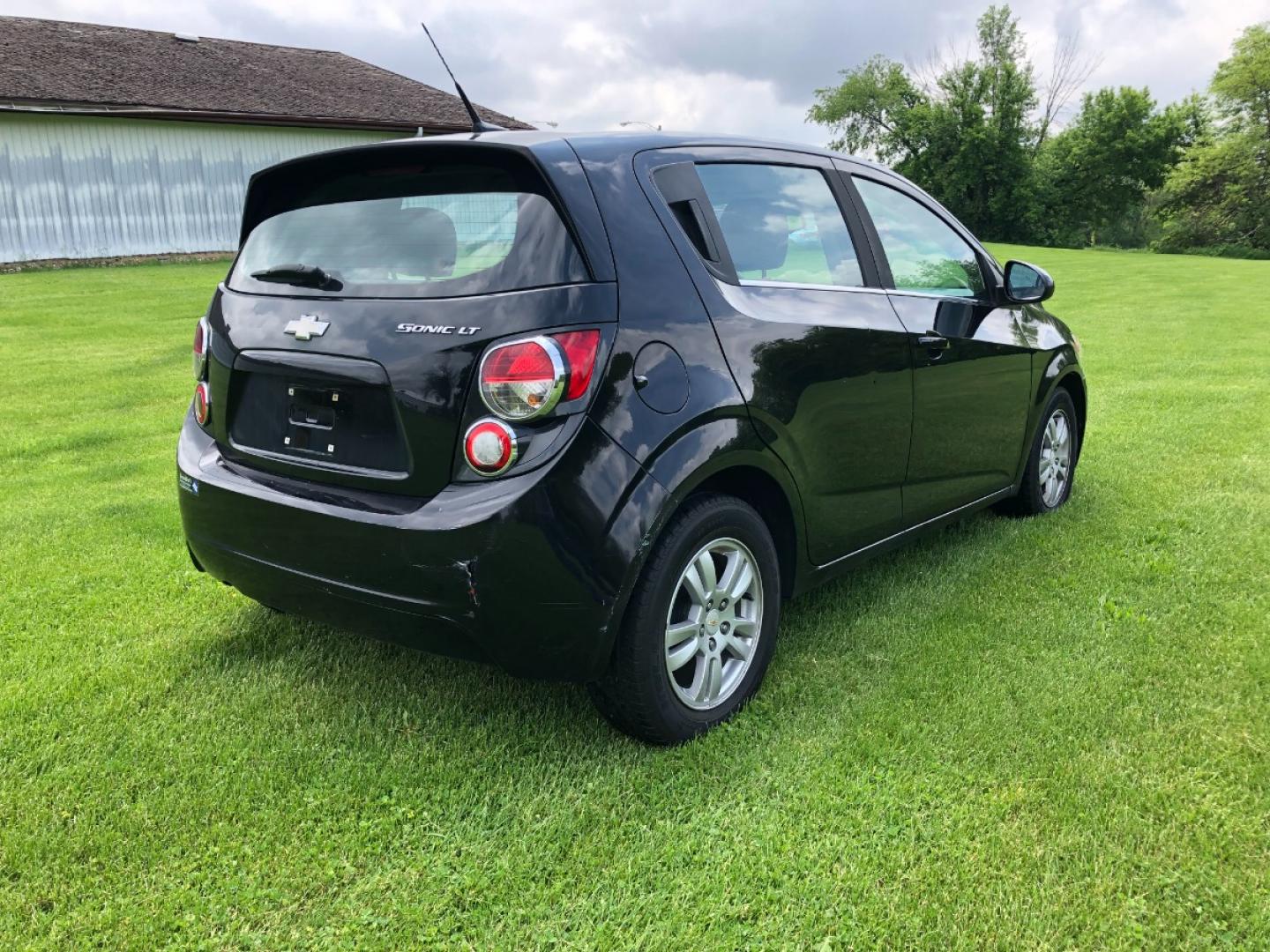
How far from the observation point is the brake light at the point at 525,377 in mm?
2367

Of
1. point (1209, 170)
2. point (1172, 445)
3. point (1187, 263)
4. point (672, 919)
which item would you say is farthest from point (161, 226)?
point (1209, 170)

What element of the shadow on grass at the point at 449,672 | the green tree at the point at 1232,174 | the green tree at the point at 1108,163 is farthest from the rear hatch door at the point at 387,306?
the green tree at the point at 1108,163

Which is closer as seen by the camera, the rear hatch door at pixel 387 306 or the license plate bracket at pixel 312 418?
the rear hatch door at pixel 387 306

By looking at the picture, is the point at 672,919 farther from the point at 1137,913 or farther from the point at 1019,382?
the point at 1019,382

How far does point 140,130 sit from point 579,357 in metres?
24.6

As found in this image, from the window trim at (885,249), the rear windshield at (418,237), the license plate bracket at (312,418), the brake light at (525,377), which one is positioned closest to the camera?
the brake light at (525,377)

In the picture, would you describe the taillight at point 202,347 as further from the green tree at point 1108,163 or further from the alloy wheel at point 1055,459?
the green tree at point 1108,163

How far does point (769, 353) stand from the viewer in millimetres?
2930

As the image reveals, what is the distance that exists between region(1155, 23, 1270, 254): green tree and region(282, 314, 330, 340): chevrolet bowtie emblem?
53558mm

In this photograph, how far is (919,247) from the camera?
154 inches

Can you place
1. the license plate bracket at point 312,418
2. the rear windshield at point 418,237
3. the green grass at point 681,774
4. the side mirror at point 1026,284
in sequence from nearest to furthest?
the green grass at point 681,774
the rear windshield at point 418,237
the license plate bracket at point 312,418
the side mirror at point 1026,284

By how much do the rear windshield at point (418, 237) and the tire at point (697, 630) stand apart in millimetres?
809

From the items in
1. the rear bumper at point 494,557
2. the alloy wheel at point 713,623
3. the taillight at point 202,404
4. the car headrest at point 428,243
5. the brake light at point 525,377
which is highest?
the car headrest at point 428,243

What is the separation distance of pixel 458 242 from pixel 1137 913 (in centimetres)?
236
